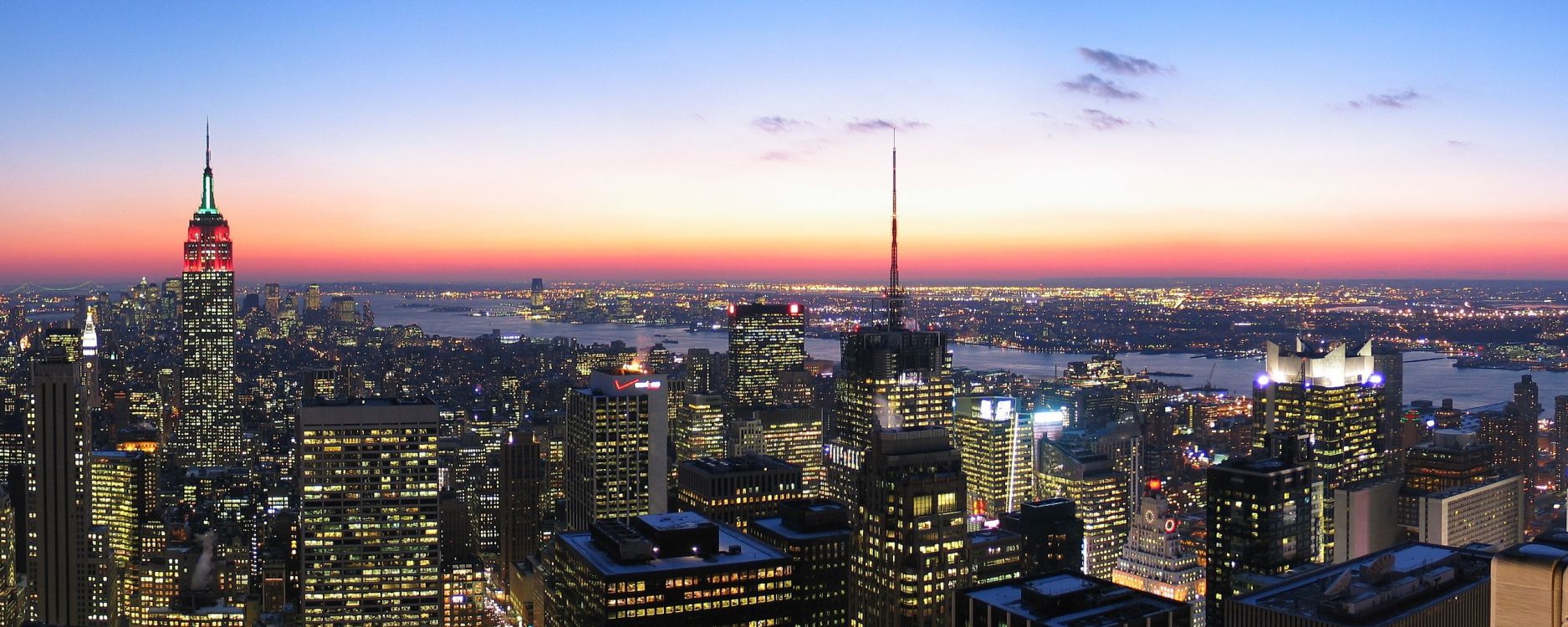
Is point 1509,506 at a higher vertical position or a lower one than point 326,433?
lower

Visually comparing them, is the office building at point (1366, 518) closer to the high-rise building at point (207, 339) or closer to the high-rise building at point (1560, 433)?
the high-rise building at point (1560, 433)

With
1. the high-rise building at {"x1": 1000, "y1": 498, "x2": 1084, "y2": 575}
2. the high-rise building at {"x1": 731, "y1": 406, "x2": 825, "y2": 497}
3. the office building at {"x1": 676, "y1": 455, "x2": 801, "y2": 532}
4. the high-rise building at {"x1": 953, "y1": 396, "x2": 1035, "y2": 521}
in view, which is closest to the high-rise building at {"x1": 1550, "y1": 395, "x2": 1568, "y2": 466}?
the high-rise building at {"x1": 953, "y1": 396, "x2": 1035, "y2": 521}

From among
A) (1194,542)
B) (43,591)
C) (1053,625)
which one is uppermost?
(1053,625)

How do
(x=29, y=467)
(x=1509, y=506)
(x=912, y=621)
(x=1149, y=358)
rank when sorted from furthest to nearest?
1. (x=1149, y=358)
2. (x=29, y=467)
3. (x=1509, y=506)
4. (x=912, y=621)

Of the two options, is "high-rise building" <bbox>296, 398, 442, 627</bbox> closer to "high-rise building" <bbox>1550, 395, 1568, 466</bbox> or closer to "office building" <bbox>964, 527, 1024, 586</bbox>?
"office building" <bbox>964, 527, 1024, 586</bbox>

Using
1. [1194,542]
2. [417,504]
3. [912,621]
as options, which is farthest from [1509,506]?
[417,504]

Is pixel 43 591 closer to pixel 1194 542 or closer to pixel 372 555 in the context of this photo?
pixel 372 555

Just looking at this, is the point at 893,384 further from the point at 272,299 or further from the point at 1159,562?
the point at 272,299
